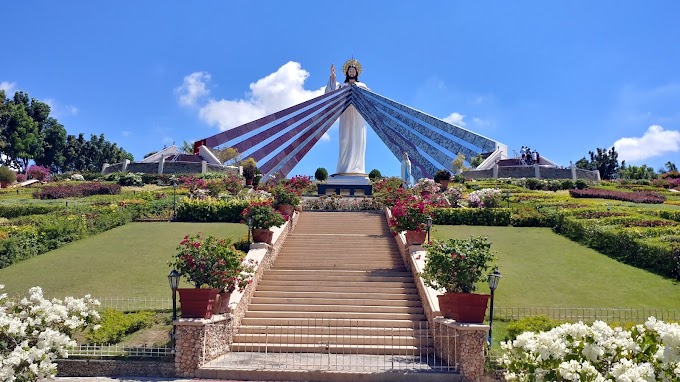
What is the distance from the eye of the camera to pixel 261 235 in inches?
511

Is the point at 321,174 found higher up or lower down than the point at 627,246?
higher up

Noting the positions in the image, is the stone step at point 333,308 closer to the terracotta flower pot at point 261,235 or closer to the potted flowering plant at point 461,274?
the potted flowering plant at point 461,274

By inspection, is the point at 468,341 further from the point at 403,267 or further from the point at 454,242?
the point at 403,267

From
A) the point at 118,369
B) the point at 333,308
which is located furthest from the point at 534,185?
the point at 118,369

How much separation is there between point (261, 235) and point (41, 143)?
137ft

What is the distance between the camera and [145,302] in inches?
391

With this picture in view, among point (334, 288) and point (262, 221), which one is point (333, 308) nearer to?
point (334, 288)

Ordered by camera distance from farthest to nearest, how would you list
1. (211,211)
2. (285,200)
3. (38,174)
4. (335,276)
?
(38,174) → (211,211) → (285,200) → (335,276)

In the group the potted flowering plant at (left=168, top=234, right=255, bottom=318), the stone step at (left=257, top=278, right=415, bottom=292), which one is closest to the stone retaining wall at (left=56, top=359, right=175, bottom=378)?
the potted flowering plant at (left=168, top=234, right=255, bottom=318)

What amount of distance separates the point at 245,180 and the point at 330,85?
16.0 metres

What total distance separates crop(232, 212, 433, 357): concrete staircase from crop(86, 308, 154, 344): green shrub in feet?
5.30

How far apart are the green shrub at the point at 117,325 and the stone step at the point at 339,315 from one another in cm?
190

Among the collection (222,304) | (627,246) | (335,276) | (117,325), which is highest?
(627,246)

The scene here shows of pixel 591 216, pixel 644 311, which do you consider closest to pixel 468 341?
pixel 644 311
